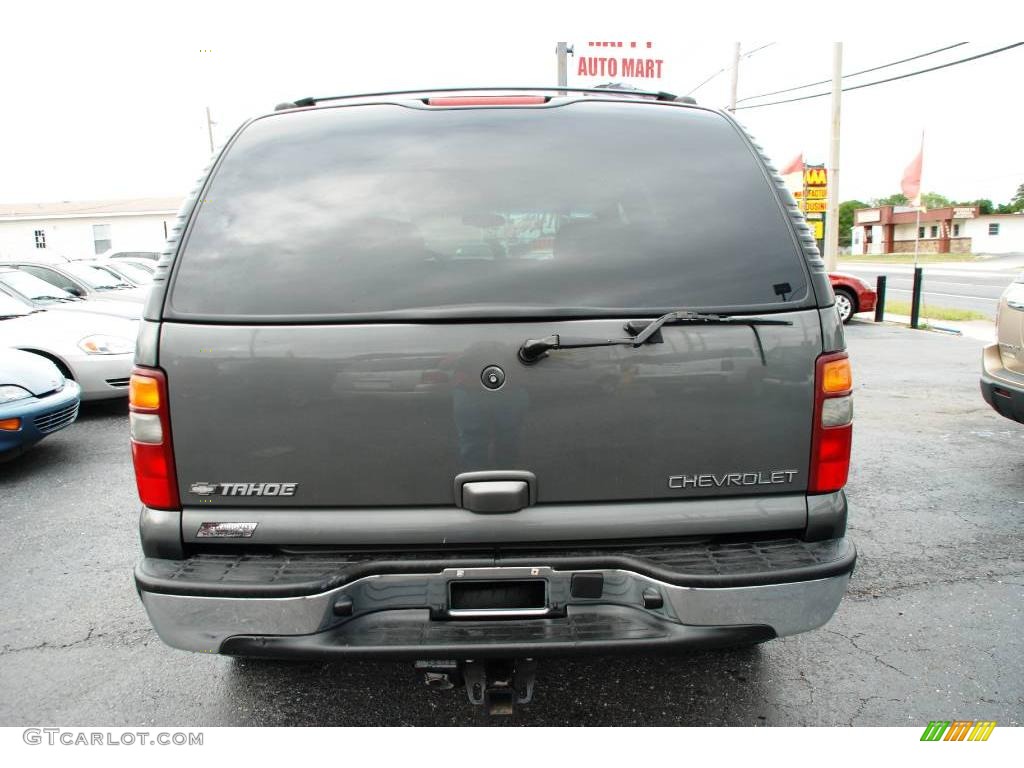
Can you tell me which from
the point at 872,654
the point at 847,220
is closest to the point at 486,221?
the point at 872,654

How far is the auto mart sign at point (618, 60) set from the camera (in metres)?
22.7

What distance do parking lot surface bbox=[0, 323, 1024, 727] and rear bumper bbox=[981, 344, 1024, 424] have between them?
55cm

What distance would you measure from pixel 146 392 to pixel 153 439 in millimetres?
141

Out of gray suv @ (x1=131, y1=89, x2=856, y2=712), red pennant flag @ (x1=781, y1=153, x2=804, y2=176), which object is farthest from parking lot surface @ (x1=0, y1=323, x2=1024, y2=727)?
red pennant flag @ (x1=781, y1=153, x2=804, y2=176)

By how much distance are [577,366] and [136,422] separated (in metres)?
1.31

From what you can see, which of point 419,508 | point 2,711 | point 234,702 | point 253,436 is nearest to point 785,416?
point 419,508

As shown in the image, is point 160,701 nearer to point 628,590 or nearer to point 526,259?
point 628,590

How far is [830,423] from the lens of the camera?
7.27ft

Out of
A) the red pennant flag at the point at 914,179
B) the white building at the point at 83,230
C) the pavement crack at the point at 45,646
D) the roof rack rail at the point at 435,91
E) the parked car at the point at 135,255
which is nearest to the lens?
the roof rack rail at the point at 435,91

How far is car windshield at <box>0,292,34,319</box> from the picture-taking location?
285 inches

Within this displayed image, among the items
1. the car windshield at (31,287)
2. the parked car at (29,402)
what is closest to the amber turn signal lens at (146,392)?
the parked car at (29,402)

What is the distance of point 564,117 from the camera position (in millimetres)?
2398

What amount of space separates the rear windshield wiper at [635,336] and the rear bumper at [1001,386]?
147 inches

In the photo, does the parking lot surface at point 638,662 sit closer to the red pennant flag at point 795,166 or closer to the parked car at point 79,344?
the parked car at point 79,344
